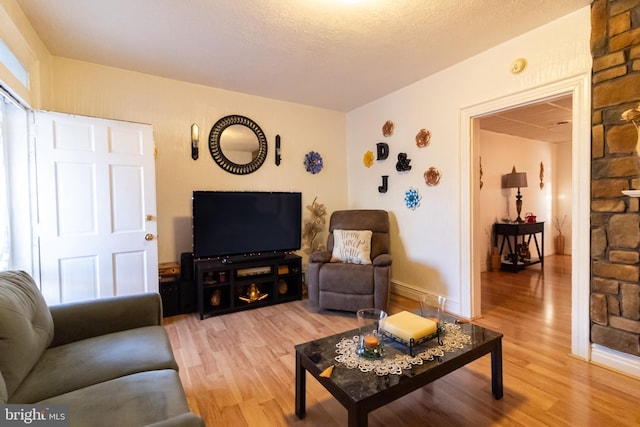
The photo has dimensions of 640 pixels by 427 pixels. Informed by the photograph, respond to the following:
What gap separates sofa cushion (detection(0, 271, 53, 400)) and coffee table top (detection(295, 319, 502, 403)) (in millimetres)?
1158

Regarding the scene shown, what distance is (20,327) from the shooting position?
4.12 ft

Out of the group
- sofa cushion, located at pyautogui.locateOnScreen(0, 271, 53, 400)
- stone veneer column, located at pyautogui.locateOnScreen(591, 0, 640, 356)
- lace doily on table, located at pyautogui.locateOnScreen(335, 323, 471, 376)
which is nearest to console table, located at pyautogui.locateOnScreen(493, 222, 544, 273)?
stone veneer column, located at pyautogui.locateOnScreen(591, 0, 640, 356)

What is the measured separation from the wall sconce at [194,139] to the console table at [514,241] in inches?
188

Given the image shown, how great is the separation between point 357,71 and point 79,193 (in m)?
2.74

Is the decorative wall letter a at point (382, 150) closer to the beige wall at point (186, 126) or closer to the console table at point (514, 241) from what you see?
the beige wall at point (186, 126)

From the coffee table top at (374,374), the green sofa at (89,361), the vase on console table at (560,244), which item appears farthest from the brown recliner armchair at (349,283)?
the vase on console table at (560,244)

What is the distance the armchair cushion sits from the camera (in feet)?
10.8

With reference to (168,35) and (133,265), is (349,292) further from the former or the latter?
(168,35)

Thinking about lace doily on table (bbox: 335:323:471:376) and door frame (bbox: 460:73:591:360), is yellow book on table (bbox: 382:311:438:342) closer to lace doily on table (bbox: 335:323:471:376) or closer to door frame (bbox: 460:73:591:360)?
lace doily on table (bbox: 335:323:471:376)

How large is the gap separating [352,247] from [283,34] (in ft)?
6.94

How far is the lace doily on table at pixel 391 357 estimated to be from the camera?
54.7 inches

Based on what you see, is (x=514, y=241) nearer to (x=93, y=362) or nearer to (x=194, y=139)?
(x=194, y=139)

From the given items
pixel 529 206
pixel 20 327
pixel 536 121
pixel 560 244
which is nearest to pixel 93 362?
pixel 20 327

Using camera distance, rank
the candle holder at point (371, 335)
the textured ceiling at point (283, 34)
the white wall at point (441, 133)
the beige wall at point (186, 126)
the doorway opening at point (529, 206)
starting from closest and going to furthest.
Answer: the candle holder at point (371, 335), the textured ceiling at point (283, 34), the white wall at point (441, 133), the beige wall at point (186, 126), the doorway opening at point (529, 206)
